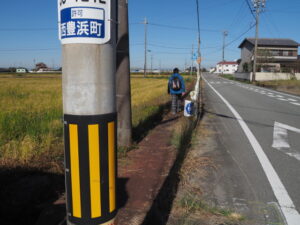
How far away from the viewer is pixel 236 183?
3674 millimetres

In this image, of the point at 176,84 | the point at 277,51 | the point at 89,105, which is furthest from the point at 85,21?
the point at 277,51

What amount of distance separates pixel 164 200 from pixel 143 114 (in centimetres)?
540

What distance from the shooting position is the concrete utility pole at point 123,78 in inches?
179

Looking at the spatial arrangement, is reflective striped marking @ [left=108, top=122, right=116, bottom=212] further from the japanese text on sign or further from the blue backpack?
the blue backpack

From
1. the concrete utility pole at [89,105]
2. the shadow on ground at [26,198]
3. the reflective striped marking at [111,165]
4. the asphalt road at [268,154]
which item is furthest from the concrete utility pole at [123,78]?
the reflective striped marking at [111,165]

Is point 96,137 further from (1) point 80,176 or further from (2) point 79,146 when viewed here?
(1) point 80,176

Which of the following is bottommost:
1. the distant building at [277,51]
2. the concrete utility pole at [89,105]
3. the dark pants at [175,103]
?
the dark pants at [175,103]

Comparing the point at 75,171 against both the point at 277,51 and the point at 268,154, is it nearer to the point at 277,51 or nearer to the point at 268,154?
the point at 268,154

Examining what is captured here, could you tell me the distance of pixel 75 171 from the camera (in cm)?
133

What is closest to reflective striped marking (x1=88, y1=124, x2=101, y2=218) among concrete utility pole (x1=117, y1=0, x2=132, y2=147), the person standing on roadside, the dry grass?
concrete utility pole (x1=117, y1=0, x2=132, y2=147)

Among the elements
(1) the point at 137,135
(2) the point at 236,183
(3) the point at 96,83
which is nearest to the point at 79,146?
(3) the point at 96,83

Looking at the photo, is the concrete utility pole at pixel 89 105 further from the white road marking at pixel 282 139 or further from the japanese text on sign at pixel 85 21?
the white road marking at pixel 282 139

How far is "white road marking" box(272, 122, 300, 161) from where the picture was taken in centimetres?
505

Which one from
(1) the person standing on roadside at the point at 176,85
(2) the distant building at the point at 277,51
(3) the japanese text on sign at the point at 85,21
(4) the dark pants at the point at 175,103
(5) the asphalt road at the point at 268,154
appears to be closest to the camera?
(3) the japanese text on sign at the point at 85,21
